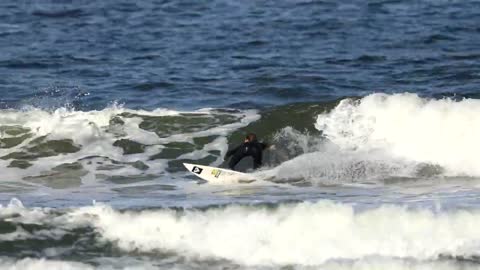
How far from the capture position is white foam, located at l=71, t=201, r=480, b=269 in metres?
14.3

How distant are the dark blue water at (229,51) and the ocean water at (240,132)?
0.27 feet

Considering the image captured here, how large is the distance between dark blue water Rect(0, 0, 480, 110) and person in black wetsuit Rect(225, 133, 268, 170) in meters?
4.06

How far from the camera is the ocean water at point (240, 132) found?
48.1 ft

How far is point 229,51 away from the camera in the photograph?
2952cm

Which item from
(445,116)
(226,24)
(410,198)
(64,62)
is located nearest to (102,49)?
(64,62)

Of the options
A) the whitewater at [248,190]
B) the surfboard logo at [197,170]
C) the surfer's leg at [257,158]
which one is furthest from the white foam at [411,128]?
the surfboard logo at [197,170]

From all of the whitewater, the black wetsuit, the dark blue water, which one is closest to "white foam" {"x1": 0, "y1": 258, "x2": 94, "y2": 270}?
the whitewater

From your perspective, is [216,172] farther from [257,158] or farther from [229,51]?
[229,51]

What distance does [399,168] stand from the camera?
19719 mm

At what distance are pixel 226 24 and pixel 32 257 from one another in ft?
62.3

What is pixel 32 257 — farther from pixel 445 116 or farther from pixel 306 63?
pixel 306 63

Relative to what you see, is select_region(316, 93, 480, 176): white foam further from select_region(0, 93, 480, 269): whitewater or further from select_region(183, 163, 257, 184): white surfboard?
select_region(183, 163, 257, 184): white surfboard

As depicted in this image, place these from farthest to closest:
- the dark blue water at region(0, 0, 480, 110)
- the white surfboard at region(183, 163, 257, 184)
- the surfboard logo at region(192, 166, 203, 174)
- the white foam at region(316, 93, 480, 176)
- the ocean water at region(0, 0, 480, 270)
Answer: the dark blue water at region(0, 0, 480, 110) < the white foam at region(316, 93, 480, 176) < the surfboard logo at region(192, 166, 203, 174) < the white surfboard at region(183, 163, 257, 184) < the ocean water at region(0, 0, 480, 270)

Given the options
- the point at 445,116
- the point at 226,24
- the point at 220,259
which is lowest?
the point at 220,259
